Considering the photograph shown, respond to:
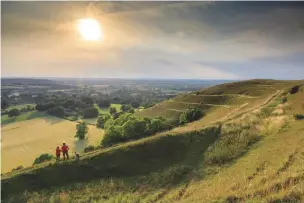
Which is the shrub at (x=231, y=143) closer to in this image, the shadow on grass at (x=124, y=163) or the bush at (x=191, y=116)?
the shadow on grass at (x=124, y=163)

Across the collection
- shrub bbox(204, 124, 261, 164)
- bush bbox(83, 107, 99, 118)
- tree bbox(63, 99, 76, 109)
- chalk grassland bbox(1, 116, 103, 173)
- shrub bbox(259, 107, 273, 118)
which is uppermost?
shrub bbox(259, 107, 273, 118)

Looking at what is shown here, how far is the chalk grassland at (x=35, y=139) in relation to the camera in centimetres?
6938

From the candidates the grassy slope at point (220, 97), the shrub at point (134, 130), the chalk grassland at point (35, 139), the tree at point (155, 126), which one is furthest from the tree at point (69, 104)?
the shrub at point (134, 130)

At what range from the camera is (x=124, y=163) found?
26.6m

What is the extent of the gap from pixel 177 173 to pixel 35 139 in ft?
251

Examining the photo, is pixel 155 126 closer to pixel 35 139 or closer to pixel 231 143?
pixel 231 143

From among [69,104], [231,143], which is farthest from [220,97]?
[69,104]

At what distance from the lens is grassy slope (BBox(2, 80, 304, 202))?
50.8ft

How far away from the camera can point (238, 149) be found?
24922 mm

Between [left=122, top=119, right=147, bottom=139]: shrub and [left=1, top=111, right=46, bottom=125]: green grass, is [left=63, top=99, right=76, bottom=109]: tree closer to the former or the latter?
[left=1, top=111, right=46, bottom=125]: green grass

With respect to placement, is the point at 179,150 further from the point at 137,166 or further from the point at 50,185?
the point at 50,185

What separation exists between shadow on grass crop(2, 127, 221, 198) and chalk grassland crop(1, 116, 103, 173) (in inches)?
1381

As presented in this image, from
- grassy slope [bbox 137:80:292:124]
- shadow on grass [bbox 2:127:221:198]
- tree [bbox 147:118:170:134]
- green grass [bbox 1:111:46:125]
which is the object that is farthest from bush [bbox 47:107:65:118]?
shadow on grass [bbox 2:127:221:198]

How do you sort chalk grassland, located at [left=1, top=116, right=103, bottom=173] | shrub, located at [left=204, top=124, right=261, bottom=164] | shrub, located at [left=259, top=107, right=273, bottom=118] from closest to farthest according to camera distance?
shrub, located at [left=204, top=124, right=261, bottom=164] → shrub, located at [left=259, top=107, right=273, bottom=118] → chalk grassland, located at [left=1, top=116, right=103, bottom=173]
